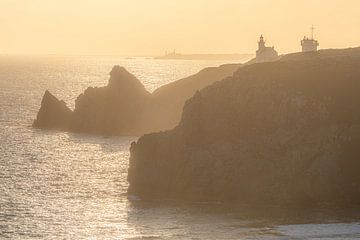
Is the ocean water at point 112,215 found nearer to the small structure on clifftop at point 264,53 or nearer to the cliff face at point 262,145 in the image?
the cliff face at point 262,145

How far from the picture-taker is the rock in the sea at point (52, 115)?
166 metres

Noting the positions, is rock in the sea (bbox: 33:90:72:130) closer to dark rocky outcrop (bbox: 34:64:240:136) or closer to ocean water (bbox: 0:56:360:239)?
dark rocky outcrop (bbox: 34:64:240:136)

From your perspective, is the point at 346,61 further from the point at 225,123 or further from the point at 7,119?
the point at 7,119

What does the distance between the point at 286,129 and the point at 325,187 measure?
8.24 m

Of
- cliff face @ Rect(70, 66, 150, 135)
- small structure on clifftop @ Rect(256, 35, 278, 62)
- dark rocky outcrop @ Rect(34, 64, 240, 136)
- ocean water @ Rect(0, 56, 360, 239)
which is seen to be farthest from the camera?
cliff face @ Rect(70, 66, 150, 135)

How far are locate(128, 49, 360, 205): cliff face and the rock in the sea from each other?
71693mm

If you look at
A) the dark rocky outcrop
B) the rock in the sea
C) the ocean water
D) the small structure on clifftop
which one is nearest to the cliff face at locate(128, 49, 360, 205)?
the ocean water

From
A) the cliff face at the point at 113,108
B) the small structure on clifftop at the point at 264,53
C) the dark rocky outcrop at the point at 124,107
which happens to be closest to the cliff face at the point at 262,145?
the small structure on clifftop at the point at 264,53

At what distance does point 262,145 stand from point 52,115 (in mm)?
86901

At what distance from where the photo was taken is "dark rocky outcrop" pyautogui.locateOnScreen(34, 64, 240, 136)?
16112cm

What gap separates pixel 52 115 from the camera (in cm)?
16925

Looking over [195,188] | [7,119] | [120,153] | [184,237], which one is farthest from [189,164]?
[7,119]

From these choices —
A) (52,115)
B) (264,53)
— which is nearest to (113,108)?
(52,115)

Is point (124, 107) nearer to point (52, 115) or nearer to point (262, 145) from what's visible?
point (52, 115)
